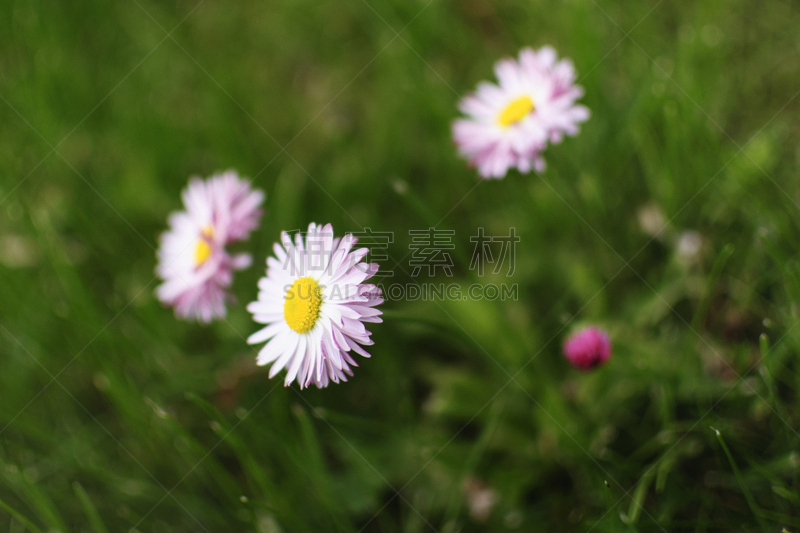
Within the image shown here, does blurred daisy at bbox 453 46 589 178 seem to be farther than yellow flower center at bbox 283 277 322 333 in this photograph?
Yes

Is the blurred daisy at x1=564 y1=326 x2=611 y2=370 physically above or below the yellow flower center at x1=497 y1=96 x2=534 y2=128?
below

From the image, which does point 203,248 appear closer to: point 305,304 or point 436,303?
point 305,304

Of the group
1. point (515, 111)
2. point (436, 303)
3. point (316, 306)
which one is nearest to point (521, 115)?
point (515, 111)

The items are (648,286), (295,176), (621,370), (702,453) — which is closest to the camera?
(702,453)

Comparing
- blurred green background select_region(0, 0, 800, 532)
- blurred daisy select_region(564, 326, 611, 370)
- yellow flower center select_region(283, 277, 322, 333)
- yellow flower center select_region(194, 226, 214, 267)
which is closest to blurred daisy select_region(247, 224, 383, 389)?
yellow flower center select_region(283, 277, 322, 333)

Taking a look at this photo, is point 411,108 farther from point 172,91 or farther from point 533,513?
point 533,513

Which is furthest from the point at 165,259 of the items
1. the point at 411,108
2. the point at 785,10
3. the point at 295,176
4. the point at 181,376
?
the point at 785,10

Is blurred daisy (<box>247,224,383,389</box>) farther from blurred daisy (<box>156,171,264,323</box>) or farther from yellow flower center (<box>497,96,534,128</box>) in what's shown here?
yellow flower center (<box>497,96,534,128</box>)
